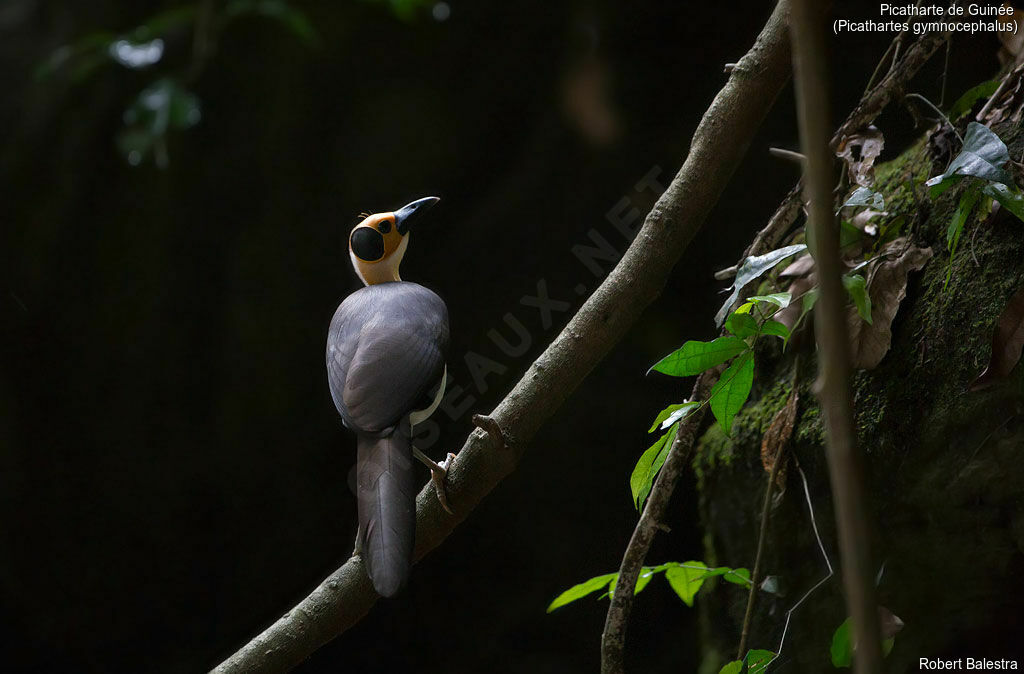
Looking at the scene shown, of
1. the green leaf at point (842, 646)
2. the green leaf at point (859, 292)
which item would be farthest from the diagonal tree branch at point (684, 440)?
the green leaf at point (842, 646)

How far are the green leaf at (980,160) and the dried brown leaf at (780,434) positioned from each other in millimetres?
417

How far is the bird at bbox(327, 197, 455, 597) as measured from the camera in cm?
106

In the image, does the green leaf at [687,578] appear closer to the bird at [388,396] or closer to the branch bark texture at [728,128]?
the branch bark texture at [728,128]

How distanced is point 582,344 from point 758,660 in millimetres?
499

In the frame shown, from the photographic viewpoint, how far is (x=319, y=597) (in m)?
1.29

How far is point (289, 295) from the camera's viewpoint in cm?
320

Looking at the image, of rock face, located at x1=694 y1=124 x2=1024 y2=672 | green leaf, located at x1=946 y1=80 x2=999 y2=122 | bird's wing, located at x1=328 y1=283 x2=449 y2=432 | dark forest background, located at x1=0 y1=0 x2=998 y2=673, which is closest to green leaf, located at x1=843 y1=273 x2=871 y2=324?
rock face, located at x1=694 y1=124 x2=1024 y2=672

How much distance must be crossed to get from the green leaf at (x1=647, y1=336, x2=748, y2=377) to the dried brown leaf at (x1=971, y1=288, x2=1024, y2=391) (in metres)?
0.33

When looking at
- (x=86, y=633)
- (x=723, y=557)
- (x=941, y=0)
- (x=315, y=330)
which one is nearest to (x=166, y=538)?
(x=86, y=633)

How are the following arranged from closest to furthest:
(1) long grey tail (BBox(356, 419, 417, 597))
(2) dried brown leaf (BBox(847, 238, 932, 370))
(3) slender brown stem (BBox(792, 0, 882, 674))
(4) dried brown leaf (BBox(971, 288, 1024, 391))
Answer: (3) slender brown stem (BBox(792, 0, 882, 674)) → (1) long grey tail (BBox(356, 419, 417, 597)) → (4) dried brown leaf (BBox(971, 288, 1024, 391)) → (2) dried brown leaf (BBox(847, 238, 932, 370))

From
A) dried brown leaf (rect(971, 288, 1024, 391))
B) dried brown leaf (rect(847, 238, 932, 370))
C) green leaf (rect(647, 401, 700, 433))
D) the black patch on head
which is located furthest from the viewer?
the black patch on head

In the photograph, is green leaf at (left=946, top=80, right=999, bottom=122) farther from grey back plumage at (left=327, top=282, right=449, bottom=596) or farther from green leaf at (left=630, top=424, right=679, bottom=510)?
grey back plumage at (left=327, top=282, right=449, bottom=596)

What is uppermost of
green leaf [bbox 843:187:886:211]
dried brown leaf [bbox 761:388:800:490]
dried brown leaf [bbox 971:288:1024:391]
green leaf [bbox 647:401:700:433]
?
green leaf [bbox 843:187:886:211]

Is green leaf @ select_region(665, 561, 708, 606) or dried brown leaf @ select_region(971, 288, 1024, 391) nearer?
dried brown leaf @ select_region(971, 288, 1024, 391)
